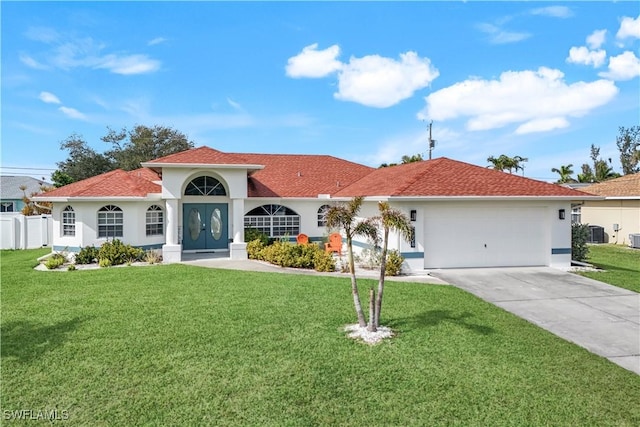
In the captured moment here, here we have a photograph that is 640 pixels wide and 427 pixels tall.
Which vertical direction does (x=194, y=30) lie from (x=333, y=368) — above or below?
above

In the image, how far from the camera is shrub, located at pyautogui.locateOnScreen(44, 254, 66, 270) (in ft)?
49.5

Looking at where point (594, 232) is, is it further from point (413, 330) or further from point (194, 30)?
point (194, 30)

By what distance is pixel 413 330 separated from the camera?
25.5 feet

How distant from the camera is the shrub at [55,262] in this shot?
15.1 meters

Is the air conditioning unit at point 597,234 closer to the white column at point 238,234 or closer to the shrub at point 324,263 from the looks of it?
the shrub at point 324,263

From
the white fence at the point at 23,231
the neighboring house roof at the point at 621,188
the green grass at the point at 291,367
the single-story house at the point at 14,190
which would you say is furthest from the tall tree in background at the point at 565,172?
the single-story house at the point at 14,190

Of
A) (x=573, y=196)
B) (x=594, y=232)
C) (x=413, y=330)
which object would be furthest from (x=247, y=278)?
(x=594, y=232)

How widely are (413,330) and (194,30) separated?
549 inches

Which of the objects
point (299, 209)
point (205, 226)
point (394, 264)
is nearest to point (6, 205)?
point (205, 226)

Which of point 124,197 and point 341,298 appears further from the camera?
point 124,197

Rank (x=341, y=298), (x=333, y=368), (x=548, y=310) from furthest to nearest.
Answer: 1. (x=341, y=298)
2. (x=548, y=310)
3. (x=333, y=368)

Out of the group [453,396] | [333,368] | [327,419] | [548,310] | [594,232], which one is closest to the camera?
[327,419]

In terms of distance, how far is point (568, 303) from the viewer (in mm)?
10156

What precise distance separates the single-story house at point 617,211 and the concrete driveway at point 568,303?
567 inches
